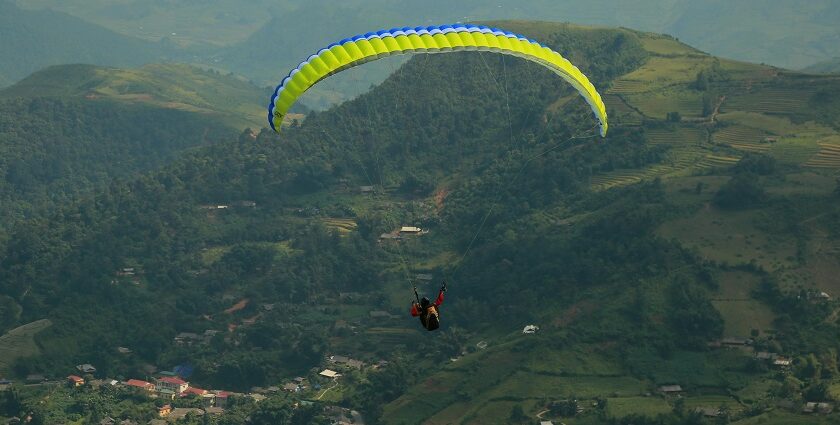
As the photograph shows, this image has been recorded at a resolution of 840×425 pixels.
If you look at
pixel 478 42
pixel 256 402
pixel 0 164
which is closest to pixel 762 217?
pixel 256 402

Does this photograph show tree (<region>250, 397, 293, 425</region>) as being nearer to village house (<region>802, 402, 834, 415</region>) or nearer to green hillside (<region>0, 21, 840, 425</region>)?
green hillside (<region>0, 21, 840, 425</region>)

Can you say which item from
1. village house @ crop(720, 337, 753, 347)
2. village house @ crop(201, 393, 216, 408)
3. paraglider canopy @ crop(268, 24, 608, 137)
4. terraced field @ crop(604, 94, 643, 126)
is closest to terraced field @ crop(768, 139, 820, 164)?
terraced field @ crop(604, 94, 643, 126)

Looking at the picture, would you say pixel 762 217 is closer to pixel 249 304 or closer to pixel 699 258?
pixel 699 258

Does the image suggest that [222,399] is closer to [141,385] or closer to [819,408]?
[141,385]

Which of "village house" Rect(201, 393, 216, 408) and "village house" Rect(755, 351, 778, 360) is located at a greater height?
"village house" Rect(755, 351, 778, 360)

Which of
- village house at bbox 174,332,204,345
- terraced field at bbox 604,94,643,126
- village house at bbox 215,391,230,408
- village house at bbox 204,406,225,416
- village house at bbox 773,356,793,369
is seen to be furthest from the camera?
terraced field at bbox 604,94,643,126

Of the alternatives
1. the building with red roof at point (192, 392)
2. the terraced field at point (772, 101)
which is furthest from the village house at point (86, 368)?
the terraced field at point (772, 101)
